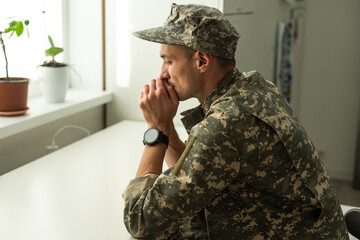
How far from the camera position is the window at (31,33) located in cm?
188

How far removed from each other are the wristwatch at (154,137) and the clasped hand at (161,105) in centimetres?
4

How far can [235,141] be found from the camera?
3.14 ft

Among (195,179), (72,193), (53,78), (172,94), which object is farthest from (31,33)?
(195,179)

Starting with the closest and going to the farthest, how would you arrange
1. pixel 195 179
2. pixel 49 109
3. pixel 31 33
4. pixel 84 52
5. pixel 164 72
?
pixel 195 179
pixel 164 72
pixel 49 109
pixel 31 33
pixel 84 52

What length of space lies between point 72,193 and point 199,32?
638 millimetres

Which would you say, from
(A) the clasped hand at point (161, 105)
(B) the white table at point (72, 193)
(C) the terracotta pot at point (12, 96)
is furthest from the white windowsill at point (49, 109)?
(A) the clasped hand at point (161, 105)

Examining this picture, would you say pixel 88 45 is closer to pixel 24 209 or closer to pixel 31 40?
pixel 31 40

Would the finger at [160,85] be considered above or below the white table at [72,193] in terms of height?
above

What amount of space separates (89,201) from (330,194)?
2.17 feet

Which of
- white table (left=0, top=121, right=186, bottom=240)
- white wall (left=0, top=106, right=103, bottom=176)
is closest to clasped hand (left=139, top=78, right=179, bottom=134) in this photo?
Result: white table (left=0, top=121, right=186, bottom=240)

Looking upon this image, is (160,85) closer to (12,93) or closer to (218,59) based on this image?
(218,59)

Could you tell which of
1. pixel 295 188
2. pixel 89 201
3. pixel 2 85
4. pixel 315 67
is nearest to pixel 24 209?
pixel 89 201

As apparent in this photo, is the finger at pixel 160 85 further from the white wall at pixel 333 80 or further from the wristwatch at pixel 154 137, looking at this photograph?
the white wall at pixel 333 80

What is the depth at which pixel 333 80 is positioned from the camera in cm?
354
